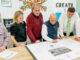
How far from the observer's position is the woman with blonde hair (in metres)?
1.66

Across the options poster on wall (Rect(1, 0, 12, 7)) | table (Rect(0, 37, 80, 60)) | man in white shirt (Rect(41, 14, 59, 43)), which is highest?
poster on wall (Rect(1, 0, 12, 7))

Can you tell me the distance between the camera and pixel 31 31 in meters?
1.84

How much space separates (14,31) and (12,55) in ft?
1.87

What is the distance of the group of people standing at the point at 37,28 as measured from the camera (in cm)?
167

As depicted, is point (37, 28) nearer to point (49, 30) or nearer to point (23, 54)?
point (49, 30)

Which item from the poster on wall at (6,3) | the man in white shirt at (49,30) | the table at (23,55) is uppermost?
the poster on wall at (6,3)

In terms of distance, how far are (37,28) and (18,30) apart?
0.33 m

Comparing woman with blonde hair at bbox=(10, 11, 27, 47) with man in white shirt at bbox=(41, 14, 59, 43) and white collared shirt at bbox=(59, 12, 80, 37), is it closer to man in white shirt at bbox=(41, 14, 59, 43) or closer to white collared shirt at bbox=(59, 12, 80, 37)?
man in white shirt at bbox=(41, 14, 59, 43)

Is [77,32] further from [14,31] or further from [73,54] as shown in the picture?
[14,31]

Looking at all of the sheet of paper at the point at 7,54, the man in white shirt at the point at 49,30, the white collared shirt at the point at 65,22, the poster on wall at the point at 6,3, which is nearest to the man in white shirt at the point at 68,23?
the white collared shirt at the point at 65,22

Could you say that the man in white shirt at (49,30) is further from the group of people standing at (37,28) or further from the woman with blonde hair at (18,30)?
the woman with blonde hair at (18,30)

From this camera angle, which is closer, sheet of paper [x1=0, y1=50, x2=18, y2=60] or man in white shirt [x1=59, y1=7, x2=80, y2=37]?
sheet of paper [x1=0, y1=50, x2=18, y2=60]

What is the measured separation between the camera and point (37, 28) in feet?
6.17

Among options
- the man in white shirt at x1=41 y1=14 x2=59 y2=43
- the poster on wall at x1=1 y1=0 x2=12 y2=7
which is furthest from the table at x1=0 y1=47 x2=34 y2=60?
the poster on wall at x1=1 y1=0 x2=12 y2=7
